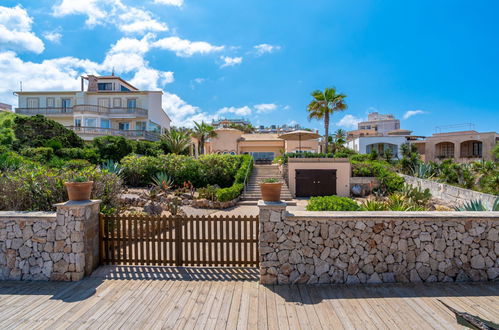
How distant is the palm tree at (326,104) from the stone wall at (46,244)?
67.8 feet

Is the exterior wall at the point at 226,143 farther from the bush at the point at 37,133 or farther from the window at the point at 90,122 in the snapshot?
the window at the point at 90,122

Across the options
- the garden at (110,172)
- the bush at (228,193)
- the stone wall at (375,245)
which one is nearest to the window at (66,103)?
the garden at (110,172)

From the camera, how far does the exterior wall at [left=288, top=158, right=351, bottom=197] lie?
18141 mm

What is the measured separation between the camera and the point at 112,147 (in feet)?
74.2

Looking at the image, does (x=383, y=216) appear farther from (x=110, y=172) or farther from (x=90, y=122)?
(x=90, y=122)

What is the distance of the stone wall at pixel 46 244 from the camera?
15.8 feet

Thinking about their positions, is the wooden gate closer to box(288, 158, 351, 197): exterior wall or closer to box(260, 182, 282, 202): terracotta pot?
box(260, 182, 282, 202): terracotta pot

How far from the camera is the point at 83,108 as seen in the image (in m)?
32.4

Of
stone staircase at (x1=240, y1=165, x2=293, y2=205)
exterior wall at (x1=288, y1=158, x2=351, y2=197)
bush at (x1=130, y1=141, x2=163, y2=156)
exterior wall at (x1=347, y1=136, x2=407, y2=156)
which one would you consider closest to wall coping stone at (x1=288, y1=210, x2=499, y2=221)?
stone staircase at (x1=240, y1=165, x2=293, y2=205)

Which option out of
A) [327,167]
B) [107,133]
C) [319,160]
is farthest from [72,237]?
[107,133]

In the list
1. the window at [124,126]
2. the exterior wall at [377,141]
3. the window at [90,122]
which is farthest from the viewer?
the exterior wall at [377,141]

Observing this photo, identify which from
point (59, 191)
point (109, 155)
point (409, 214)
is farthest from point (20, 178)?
point (109, 155)

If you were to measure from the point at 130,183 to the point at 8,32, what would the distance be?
10.4 metres

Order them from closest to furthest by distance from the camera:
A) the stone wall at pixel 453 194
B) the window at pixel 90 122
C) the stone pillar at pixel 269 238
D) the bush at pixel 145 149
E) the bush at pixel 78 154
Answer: the stone pillar at pixel 269 238, the stone wall at pixel 453 194, the bush at pixel 78 154, the bush at pixel 145 149, the window at pixel 90 122
